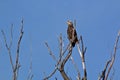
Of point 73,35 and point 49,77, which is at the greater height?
point 73,35

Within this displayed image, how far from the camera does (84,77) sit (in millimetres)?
2246

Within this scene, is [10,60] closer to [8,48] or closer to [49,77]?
[8,48]

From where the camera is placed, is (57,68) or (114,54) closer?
(114,54)

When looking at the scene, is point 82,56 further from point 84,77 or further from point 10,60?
point 10,60

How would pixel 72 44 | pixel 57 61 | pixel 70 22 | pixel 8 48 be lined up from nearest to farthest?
pixel 57 61 < pixel 72 44 < pixel 8 48 < pixel 70 22

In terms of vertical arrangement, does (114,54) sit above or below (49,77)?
above

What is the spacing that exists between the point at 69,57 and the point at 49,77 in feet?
1.03

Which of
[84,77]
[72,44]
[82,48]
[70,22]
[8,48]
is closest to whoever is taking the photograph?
[84,77]

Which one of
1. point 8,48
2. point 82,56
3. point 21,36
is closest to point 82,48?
point 82,56

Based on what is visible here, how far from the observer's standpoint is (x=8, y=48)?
3020 millimetres

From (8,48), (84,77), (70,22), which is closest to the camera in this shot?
(84,77)

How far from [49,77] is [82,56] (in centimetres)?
53

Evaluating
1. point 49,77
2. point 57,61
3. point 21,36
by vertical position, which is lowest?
point 49,77

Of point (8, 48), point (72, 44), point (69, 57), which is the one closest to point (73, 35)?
point (72, 44)
